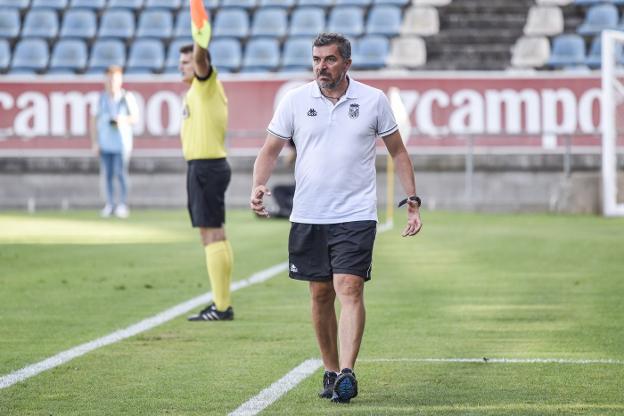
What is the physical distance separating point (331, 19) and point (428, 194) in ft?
16.2

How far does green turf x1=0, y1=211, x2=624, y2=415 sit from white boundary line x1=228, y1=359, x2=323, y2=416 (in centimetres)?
7

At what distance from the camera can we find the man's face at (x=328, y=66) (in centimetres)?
721

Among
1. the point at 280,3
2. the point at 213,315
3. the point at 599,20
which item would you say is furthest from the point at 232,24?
the point at 213,315

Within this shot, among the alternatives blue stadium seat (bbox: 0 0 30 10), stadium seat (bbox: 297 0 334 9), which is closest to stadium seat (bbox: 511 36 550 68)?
stadium seat (bbox: 297 0 334 9)

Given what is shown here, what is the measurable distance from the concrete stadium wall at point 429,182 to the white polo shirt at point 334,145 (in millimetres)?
18166

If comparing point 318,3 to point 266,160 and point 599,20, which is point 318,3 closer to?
point 599,20

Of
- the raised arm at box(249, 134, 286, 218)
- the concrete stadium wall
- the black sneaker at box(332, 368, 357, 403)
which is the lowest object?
the concrete stadium wall

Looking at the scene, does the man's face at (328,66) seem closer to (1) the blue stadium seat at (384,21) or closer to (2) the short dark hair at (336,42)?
(2) the short dark hair at (336,42)

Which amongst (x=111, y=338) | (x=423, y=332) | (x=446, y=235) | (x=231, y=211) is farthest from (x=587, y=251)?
(x=231, y=211)

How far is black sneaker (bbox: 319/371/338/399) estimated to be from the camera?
288 inches

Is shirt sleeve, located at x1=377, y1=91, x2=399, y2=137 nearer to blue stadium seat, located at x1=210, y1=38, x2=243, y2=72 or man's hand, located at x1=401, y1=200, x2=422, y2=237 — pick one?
man's hand, located at x1=401, y1=200, x2=422, y2=237

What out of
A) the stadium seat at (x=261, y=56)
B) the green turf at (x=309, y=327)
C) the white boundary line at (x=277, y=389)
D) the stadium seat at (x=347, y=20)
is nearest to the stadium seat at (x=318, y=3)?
the stadium seat at (x=347, y=20)

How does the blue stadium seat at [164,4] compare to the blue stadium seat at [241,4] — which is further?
the blue stadium seat at [164,4]

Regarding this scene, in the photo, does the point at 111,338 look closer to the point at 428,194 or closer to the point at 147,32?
the point at 428,194
